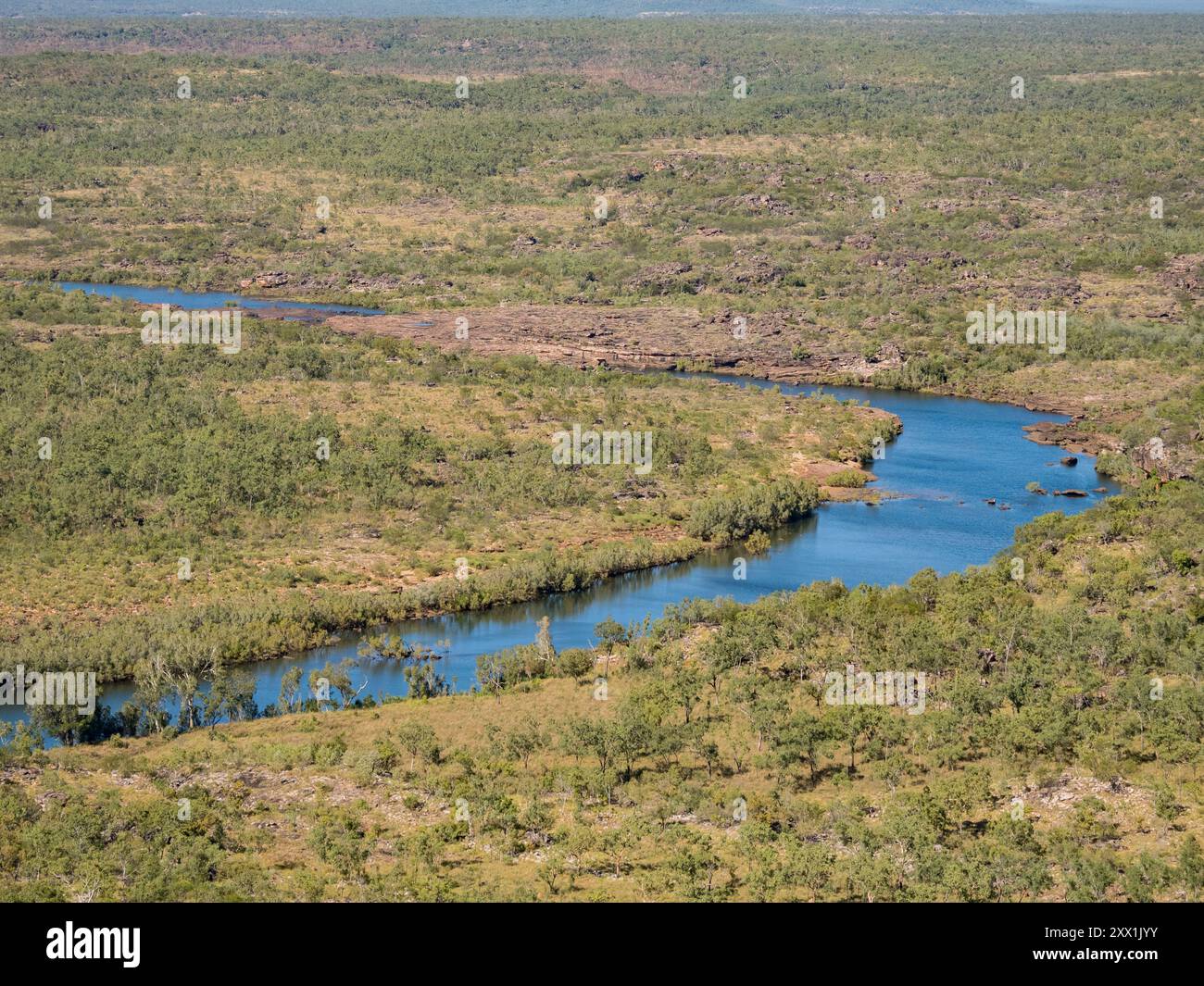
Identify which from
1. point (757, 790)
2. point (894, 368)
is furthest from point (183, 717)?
point (894, 368)

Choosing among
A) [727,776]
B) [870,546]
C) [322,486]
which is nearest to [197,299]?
[322,486]

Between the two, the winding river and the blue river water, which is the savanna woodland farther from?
the blue river water

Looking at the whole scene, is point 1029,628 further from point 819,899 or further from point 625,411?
point 625,411

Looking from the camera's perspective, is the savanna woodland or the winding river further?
the winding river

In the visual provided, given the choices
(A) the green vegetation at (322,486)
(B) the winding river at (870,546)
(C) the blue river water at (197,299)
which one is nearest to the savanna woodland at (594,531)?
(A) the green vegetation at (322,486)

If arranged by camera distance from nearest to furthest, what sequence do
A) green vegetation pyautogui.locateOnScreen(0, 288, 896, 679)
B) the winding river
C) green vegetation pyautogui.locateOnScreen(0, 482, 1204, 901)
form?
green vegetation pyautogui.locateOnScreen(0, 482, 1204, 901)
the winding river
green vegetation pyautogui.locateOnScreen(0, 288, 896, 679)

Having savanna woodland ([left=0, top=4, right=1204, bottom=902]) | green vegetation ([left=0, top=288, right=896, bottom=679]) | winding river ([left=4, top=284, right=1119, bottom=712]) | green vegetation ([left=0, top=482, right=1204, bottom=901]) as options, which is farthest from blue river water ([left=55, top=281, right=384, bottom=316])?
green vegetation ([left=0, top=482, right=1204, bottom=901])

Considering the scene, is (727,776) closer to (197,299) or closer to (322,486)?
(322,486)

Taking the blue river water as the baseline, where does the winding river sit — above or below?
below

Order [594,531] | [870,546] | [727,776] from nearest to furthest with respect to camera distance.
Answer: [727,776], [870,546], [594,531]

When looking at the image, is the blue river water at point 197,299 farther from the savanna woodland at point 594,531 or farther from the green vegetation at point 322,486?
the green vegetation at point 322,486
